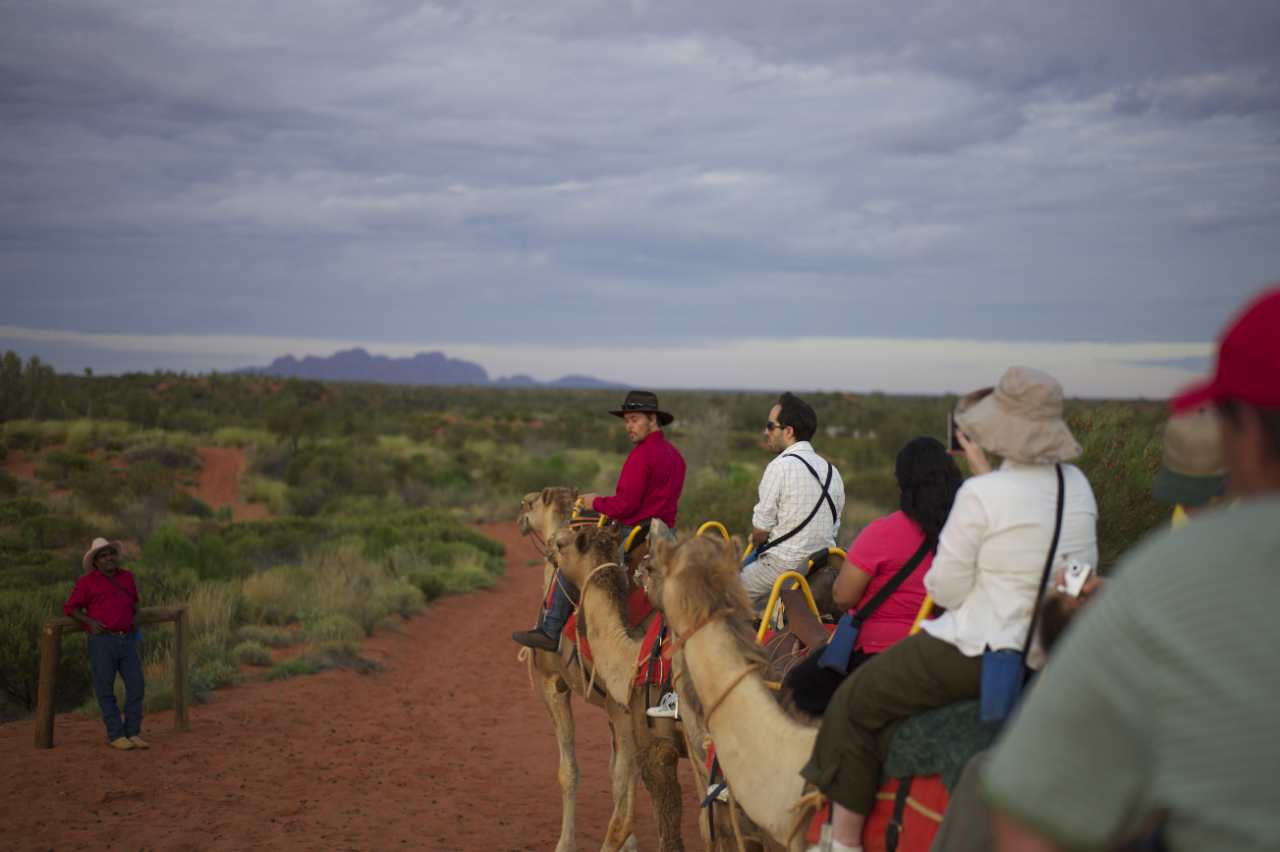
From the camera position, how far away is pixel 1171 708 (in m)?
1.51

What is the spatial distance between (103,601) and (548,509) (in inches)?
188

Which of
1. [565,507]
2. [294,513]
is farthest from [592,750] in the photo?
[294,513]

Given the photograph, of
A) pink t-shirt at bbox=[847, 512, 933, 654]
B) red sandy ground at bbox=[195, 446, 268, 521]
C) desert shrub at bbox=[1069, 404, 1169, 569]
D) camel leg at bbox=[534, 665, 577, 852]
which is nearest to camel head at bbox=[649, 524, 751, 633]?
pink t-shirt at bbox=[847, 512, 933, 654]

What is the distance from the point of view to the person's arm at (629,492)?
25.7ft

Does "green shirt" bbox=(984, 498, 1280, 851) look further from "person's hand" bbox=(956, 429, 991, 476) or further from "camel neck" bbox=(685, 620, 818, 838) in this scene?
"camel neck" bbox=(685, 620, 818, 838)

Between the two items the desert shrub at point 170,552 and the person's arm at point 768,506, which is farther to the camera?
the desert shrub at point 170,552

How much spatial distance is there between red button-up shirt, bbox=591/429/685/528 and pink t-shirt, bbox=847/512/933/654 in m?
3.27

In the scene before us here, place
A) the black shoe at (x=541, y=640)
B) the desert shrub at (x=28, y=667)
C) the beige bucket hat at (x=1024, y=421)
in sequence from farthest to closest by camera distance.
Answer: the desert shrub at (x=28, y=667), the black shoe at (x=541, y=640), the beige bucket hat at (x=1024, y=421)

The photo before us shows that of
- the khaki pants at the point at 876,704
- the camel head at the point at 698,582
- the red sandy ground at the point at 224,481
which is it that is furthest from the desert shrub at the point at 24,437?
the khaki pants at the point at 876,704

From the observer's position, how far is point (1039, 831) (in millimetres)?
1598

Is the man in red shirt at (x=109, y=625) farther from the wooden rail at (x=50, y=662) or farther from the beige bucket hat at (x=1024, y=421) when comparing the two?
the beige bucket hat at (x=1024, y=421)

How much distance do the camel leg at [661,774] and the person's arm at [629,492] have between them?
1446 mm

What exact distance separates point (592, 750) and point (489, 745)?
3.93 ft

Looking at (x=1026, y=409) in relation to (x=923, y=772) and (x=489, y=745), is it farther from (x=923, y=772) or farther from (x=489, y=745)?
(x=489, y=745)
